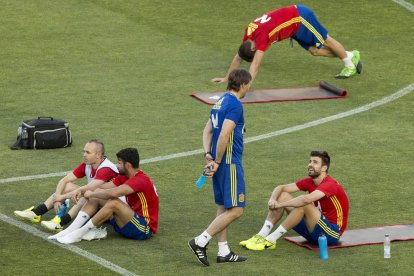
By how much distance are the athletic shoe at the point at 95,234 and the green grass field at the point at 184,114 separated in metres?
0.20

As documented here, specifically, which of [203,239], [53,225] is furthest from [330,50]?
[203,239]

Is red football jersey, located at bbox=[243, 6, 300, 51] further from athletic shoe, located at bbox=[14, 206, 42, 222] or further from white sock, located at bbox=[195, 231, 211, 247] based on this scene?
white sock, located at bbox=[195, 231, 211, 247]

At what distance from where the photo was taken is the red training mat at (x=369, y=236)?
14.9 metres

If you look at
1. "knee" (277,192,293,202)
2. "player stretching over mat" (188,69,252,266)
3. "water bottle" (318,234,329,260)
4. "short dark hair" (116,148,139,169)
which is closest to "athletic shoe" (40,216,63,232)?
"short dark hair" (116,148,139,169)

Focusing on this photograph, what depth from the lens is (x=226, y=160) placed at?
14133mm

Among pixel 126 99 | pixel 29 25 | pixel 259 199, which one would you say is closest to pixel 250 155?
pixel 259 199

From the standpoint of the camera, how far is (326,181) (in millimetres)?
14695

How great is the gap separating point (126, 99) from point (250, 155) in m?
3.85

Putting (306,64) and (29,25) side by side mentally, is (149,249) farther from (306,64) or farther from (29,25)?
(29,25)

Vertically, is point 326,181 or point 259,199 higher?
point 326,181

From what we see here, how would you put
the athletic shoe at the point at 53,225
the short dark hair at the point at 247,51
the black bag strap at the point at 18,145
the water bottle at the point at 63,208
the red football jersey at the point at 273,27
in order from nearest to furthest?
the athletic shoe at the point at 53,225
the water bottle at the point at 63,208
the black bag strap at the point at 18,145
the short dark hair at the point at 247,51
the red football jersey at the point at 273,27

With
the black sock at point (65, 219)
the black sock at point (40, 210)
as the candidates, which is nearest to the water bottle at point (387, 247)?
the black sock at point (65, 219)

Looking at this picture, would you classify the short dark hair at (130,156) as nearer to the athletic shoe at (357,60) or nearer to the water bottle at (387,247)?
the water bottle at (387,247)

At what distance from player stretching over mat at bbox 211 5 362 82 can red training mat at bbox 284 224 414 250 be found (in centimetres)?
655
